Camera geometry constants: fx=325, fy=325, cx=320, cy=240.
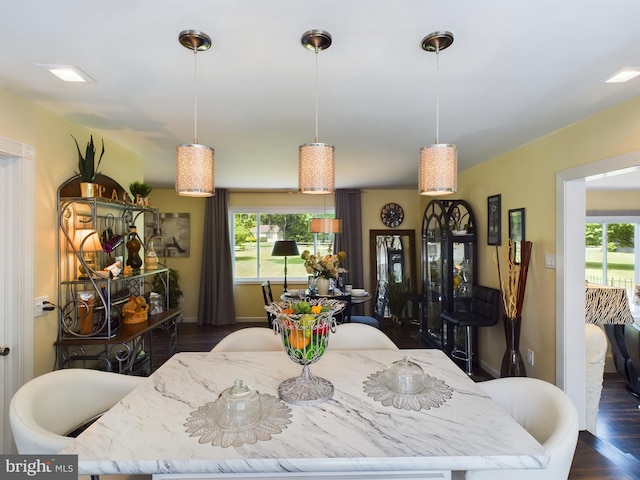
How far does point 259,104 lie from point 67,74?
0.99 meters

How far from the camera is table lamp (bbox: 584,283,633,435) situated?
8.55ft

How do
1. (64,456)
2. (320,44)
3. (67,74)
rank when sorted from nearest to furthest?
(64,456), (320,44), (67,74)

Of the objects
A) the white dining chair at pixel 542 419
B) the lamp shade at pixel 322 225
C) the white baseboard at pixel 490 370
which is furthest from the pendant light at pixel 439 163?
the lamp shade at pixel 322 225

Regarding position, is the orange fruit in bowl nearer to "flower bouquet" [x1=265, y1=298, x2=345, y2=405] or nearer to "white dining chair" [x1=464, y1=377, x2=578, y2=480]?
"flower bouquet" [x1=265, y1=298, x2=345, y2=405]

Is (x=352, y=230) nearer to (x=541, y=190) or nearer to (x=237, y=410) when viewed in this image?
(x=541, y=190)

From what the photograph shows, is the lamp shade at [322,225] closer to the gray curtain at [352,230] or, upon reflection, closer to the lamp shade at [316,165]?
the gray curtain at [352,230]

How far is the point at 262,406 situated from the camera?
1.18 metres

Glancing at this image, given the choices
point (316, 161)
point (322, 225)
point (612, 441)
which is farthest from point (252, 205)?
point (612, 441)

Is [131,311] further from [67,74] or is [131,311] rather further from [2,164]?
[67,74]

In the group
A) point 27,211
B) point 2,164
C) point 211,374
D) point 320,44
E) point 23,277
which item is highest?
point 320,44

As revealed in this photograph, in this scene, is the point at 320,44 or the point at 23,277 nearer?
the point at 320,44

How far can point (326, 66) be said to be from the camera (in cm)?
161

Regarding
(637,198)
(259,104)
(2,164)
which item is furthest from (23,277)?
(637,198)

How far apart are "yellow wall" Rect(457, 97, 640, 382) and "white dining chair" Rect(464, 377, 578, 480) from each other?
161 centimetres
